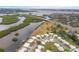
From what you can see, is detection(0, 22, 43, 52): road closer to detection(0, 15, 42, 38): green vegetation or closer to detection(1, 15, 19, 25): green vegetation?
detection(0, 15, 42, 38): green vegetation

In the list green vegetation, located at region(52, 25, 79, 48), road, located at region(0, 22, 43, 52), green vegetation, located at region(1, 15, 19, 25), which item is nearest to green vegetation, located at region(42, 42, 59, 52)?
green vegetation, located at region(52, 25, 79, 48)

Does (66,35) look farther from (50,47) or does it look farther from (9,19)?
(9,19)

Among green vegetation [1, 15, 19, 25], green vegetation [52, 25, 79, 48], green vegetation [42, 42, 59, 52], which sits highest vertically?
green vegetation [1, 15, 19, 25]

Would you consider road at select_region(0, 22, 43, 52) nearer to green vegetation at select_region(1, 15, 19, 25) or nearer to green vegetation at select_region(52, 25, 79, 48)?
green vegetation at select_region(1, 15, 19, 25)

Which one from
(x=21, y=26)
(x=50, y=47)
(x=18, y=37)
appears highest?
(x=21, y=26)

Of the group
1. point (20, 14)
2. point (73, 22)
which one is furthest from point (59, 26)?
point (20, 14)

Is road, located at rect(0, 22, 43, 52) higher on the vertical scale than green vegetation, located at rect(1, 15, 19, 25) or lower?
lower

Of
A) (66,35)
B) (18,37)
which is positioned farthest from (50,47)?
(18,37)

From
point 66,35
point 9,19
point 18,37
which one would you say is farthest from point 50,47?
point 9,19

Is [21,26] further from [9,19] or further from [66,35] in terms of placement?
[66,35]

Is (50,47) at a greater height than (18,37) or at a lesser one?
lesser

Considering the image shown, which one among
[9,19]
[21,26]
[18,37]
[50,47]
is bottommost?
[50,47]

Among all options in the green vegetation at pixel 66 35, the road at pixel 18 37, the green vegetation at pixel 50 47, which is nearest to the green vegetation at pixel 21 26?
the road at pixel 18 37
